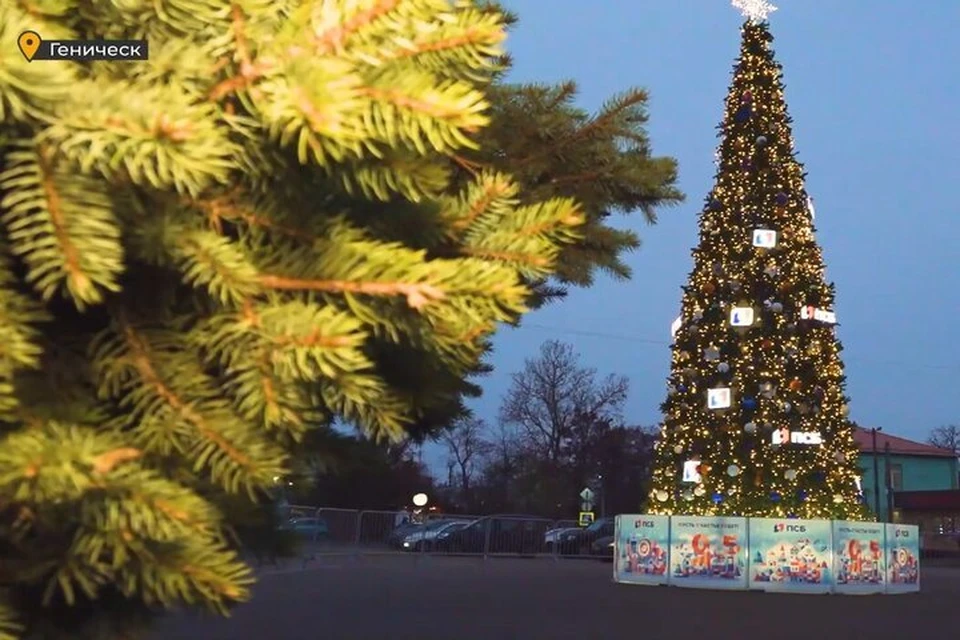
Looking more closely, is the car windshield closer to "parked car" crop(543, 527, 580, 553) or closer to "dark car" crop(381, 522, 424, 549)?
"parked car" crop(543, 527, 580, 553)

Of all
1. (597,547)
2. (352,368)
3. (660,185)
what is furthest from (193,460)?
(597,547)

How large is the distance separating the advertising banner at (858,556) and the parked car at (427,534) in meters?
9.31

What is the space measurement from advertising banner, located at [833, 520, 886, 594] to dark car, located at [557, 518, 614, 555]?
443 inches

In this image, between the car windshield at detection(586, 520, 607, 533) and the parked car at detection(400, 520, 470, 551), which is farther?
the car windshield at detection(586, 520, 607, 533)

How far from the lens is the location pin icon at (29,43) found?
99 centimetres

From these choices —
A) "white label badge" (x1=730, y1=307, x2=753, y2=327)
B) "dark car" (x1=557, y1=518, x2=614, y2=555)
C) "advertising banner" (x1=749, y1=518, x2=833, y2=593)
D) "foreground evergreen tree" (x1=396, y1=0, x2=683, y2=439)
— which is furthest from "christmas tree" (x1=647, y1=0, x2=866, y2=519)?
"foreground evergreen tree" (x1=396, y1=0, x2=683, y2=439)

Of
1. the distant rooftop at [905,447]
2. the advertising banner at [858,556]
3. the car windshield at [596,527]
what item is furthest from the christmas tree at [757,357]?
the distant rooftop at [905,447]

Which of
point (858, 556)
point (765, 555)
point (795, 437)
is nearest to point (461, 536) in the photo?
point (765, 555)

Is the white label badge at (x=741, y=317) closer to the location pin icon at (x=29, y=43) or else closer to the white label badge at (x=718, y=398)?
the white label badge at (x=718, y=398)

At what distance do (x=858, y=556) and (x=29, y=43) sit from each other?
2391 cm

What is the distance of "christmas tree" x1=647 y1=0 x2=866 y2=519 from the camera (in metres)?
24.1

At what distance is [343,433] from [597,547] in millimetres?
34338

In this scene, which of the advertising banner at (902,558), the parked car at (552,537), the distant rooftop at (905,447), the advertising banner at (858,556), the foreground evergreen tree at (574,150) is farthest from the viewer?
the distant rooftop at (905,447)

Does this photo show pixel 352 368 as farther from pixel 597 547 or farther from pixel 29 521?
pixel 597 547
